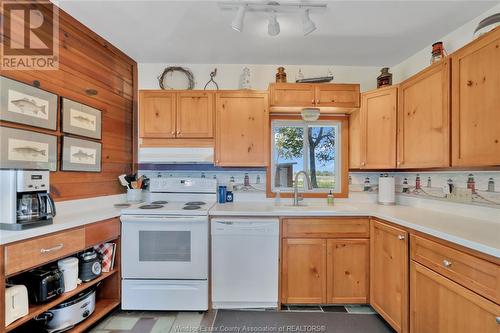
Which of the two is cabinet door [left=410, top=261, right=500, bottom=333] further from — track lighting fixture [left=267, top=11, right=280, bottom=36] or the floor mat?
track lighting fixture [left=267, top=11, right=280, bottom=36]

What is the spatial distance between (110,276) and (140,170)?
3.76ft

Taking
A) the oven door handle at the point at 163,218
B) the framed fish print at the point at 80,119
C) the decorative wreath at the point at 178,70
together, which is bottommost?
the oven door handle at the point at 163,218

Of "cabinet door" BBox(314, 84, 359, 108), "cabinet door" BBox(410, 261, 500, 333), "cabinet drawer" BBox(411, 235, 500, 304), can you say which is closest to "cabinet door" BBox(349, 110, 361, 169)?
"cabinet door" BBox(314, 84, 359, 108)

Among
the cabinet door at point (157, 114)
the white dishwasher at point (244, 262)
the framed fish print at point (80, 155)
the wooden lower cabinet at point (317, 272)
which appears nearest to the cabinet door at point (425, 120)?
the wooden lower cabinet at point (317, 272)

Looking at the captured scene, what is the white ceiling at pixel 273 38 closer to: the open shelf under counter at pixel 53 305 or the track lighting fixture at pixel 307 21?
the track lighting fixture at pixel 307 21

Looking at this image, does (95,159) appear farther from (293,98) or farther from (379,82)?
(379,82)

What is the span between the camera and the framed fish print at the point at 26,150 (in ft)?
4.83

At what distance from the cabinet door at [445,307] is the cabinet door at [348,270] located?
517 mm

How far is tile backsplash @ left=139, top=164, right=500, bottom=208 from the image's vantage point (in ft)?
5.78

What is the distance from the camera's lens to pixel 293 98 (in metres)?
2.45

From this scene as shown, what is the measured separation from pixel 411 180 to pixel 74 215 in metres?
3.18

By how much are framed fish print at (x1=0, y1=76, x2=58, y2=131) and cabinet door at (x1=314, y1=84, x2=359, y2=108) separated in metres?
2.33

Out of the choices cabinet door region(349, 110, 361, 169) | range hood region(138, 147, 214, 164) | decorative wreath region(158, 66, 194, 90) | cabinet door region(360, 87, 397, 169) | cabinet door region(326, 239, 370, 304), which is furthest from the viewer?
decorative wreath region(158, 66, 194, 90)

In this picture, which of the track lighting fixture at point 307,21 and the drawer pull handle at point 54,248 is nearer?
the drawer pull handle at point 54,248
